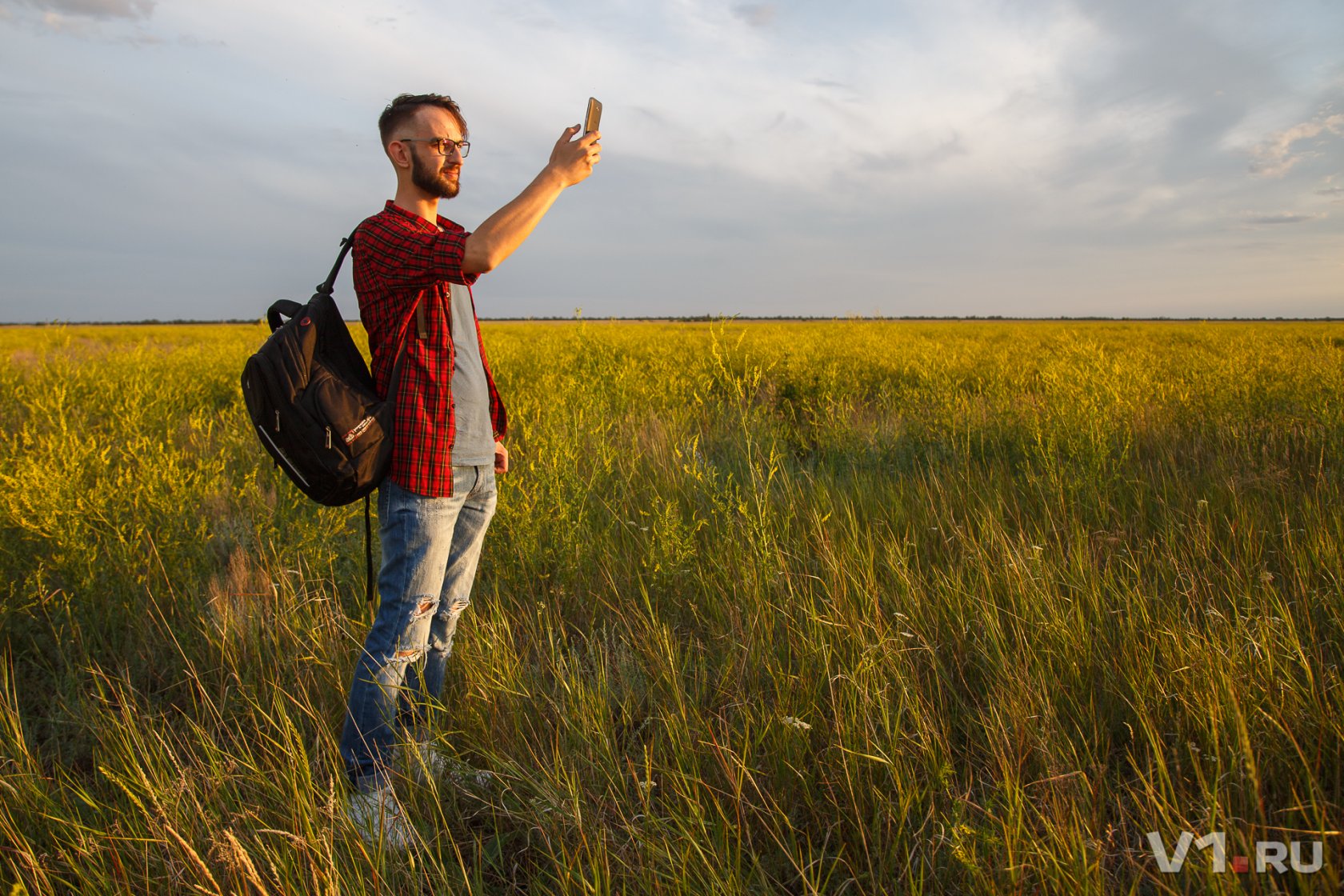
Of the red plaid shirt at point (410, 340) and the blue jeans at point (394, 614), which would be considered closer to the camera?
the red plaid shirt at point (410, 340)

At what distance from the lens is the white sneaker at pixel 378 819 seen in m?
→ 1.72

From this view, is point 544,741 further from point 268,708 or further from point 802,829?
point 268,708

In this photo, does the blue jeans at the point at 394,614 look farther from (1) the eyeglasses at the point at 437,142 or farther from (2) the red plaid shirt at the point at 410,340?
(1) the eyeglasses at the point at 437,142

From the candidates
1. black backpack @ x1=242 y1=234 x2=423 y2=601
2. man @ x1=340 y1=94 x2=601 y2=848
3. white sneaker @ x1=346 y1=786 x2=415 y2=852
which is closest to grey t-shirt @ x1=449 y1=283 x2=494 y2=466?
man @ x1=340 y1=94 x2=601 y2=848

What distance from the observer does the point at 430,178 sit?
1.81m

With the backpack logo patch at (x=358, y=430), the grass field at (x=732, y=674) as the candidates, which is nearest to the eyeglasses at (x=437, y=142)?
the backpack logo patch at (x=358, y=430)

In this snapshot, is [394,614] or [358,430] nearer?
[358,430]

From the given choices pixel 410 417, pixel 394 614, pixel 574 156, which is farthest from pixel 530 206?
pixel 394 614

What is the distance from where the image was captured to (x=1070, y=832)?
143cm

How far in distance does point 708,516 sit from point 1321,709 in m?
2.48

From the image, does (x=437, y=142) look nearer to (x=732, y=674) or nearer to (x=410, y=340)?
(x=410, y=340)

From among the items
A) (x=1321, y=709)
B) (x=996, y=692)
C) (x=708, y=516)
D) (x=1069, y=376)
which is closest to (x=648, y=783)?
(x=996, y=692)

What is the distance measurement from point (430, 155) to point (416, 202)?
0.13 metres

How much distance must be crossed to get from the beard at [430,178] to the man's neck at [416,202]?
2 cm
